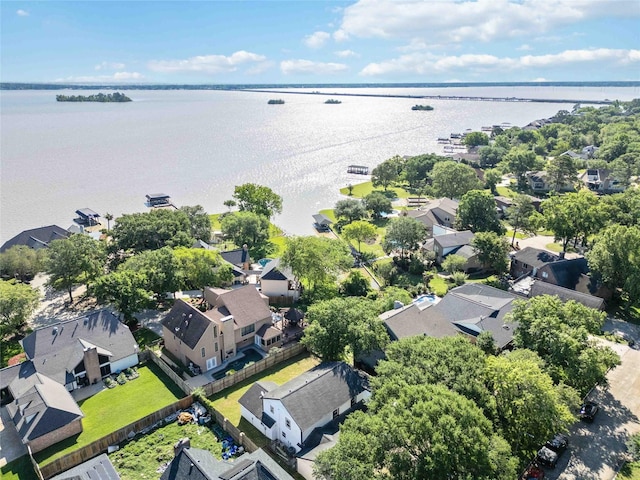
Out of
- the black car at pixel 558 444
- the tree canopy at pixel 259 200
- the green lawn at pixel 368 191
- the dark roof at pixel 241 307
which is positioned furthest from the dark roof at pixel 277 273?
the green lawn at pixel 368 191

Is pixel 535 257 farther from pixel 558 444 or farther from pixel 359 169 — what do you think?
pixel 359 169

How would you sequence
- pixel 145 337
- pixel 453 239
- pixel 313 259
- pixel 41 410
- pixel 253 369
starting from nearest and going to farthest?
pixel 41 410 < pixel 253 369 < pixel 145 337 < pixel 313 259 < pixel 453 239

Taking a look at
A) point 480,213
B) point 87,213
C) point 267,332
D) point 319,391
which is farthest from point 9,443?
point 480,213

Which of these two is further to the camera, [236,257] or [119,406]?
[236,257]

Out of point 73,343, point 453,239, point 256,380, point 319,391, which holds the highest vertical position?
point 319,391

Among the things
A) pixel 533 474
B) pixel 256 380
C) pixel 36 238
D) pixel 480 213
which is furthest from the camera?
pixel 480 213

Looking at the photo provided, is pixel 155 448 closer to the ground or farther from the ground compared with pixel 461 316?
closer to the ground

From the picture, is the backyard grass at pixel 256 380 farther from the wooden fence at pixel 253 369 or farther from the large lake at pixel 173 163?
the large lake at pixel 173 163
